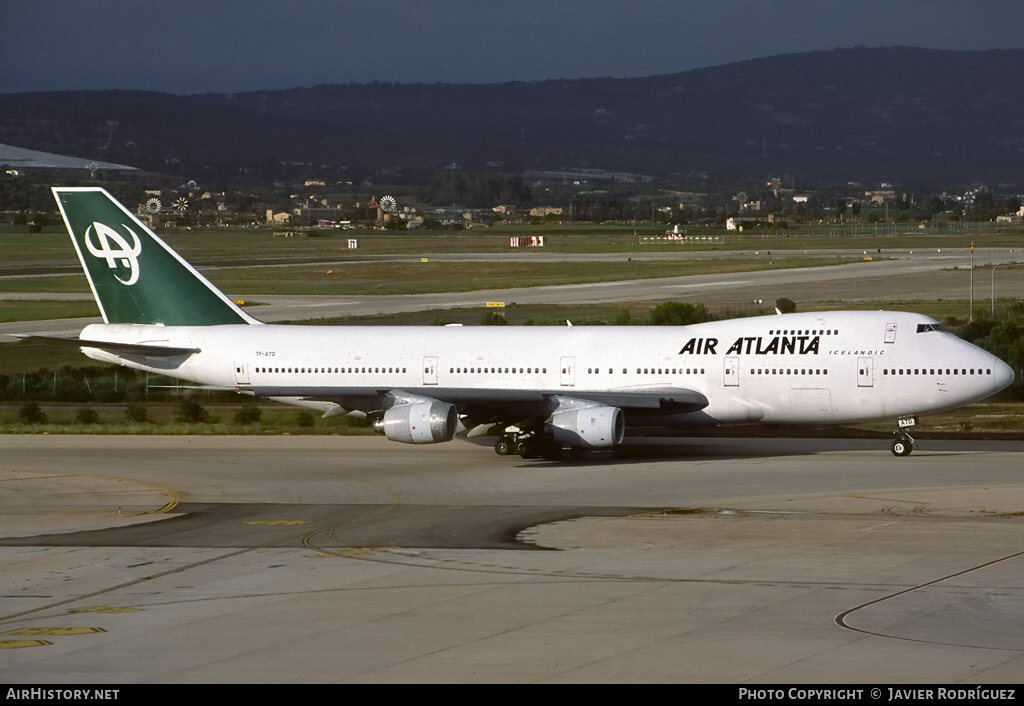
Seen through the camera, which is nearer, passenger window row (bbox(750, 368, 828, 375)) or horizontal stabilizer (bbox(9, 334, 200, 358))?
passenger window row (bbox(750, 368, 828, 375))

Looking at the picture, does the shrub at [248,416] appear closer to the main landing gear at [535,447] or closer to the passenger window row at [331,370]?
the passenger window row at [331,370]

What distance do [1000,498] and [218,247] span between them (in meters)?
127

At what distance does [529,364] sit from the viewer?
1705 inches

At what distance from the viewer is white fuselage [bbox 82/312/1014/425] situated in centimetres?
4066

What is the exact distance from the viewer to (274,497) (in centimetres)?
3556

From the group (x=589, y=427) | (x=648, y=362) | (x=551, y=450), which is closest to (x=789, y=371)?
(x=648, y=362)

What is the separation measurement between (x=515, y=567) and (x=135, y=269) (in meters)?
25.4

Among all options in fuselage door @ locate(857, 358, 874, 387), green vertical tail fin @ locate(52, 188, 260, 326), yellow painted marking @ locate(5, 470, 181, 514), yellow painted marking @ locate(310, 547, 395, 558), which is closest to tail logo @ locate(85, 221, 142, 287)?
green vertical tail fin @ locate(52, 188, 260, 326)

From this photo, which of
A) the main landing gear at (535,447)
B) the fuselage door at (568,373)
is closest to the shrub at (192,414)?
the main landing gear at (535,447)

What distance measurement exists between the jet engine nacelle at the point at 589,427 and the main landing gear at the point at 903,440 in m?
8.69

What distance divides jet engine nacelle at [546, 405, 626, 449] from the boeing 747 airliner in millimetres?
43

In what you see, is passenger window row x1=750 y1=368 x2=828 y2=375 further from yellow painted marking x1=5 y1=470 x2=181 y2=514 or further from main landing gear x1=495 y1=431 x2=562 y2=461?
yellow painted marking x1=5 y1=470 x2=181 y2=514

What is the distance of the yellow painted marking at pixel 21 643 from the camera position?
788 inches

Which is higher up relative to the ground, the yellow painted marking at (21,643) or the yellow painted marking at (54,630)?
the yellow painted marking at (21,643)
